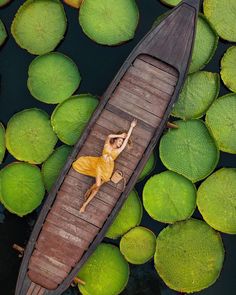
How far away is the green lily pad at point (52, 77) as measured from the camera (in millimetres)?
6652

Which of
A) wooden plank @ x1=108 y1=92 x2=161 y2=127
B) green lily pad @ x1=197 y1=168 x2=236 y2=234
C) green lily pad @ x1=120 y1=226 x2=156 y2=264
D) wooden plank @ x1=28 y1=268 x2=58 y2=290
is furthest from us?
green lily pad @ x1=120 y1=226 x2=156 y2=264

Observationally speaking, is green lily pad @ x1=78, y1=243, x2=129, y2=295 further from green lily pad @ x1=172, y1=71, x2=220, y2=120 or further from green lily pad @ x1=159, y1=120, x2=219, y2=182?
green lily pad @ x1=172, y1=71, x2=220, y2=120

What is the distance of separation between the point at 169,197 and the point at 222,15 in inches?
120

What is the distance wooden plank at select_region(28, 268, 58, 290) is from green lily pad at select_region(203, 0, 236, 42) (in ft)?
15.4

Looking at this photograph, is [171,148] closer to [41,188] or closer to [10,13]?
[41,188]

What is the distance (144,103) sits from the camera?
6305 mm

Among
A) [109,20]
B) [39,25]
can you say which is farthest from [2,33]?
[109,20]

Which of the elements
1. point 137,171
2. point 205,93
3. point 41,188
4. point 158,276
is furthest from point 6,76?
point 158,276

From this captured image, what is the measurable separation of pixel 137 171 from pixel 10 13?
363 cm

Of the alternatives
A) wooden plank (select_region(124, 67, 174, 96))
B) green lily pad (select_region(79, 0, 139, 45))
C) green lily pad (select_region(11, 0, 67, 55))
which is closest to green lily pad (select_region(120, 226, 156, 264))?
wooden plank (select_region(124, 67, 174, 96))

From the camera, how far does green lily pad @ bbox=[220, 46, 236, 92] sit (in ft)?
22.2

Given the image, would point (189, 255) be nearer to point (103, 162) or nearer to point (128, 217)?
point (128, 217)

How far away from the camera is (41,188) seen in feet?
21.9

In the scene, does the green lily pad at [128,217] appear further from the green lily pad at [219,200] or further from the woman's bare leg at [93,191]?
the green lily pad at [219,200]
